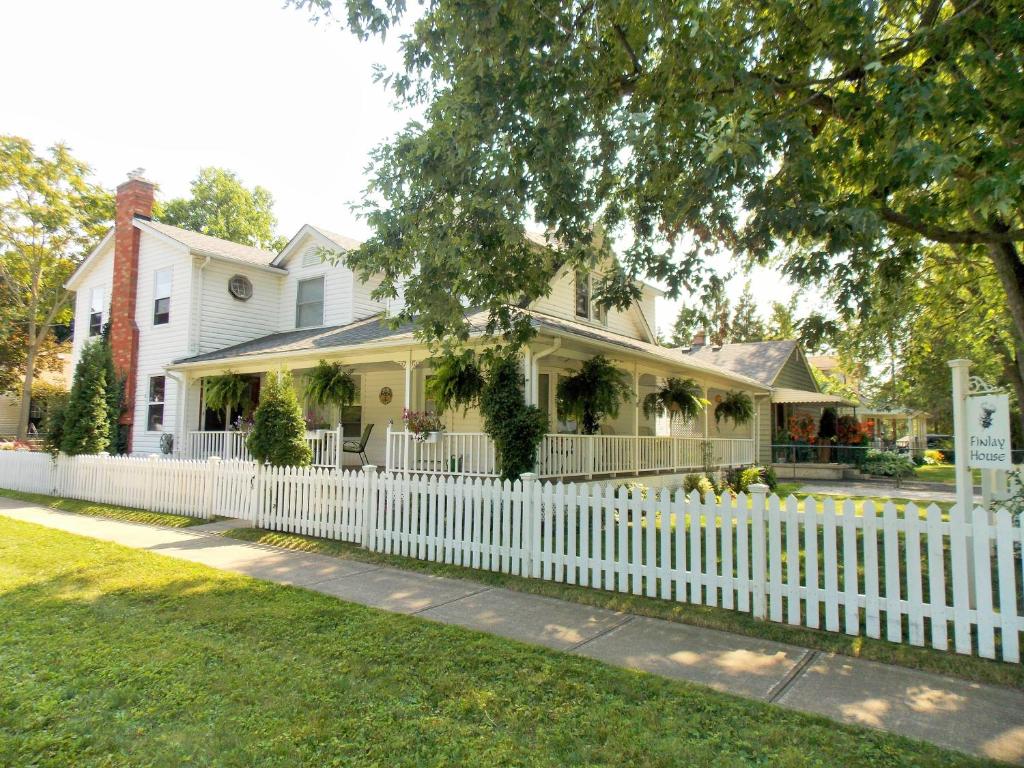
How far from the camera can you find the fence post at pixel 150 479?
12.3 metres

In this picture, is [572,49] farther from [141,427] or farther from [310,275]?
[141,427]

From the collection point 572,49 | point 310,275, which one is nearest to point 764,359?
point 310,275

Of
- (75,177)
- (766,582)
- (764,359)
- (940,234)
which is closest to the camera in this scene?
(766,582)

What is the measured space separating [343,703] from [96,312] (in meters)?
21.7

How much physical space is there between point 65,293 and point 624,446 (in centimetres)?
2599

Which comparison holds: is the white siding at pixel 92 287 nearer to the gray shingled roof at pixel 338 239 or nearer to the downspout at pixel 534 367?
the gray shingled roof at pixel 338 239

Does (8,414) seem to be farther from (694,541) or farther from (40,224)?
(694,541)

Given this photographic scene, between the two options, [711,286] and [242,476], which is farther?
[242,476]

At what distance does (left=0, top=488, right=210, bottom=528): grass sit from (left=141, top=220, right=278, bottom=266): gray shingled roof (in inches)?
285

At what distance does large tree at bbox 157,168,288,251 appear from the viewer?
39.8 meters

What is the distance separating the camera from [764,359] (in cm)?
2636

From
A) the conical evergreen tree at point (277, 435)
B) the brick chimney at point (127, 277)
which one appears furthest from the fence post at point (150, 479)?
the brick chimney at point (127, 277)

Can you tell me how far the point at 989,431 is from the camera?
550 cm

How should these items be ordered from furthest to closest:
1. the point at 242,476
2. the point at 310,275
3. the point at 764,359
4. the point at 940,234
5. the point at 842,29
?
the point at 764,359 < the point at 310,275 < the point at 242,476 < the point at 940,234 < the point at 842,29
